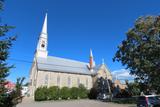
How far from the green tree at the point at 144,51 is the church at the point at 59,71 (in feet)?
68.1

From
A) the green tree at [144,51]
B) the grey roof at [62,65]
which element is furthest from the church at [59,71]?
the green tree at [144,51]

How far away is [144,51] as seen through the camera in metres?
32.3

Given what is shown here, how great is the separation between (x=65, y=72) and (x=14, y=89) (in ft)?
154

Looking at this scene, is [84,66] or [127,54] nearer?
[127,54]

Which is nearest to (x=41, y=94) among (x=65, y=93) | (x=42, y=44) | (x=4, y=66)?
(x=65, y=93)

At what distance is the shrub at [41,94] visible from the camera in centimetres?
4230

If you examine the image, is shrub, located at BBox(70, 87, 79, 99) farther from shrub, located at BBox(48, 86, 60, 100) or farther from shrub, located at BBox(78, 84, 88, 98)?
shrub, located at BBox(48, 86, 60, 100)

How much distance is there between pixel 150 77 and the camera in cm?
3334

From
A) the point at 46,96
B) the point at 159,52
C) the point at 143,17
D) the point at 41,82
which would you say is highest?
the point at 143,17

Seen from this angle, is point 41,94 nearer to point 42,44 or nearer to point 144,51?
point 42,44

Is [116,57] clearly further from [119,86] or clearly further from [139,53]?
[119,86]

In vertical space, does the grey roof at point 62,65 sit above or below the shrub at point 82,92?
above

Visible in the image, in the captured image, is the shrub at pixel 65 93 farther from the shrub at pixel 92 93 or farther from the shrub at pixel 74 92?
the shrub at pixel 92 93

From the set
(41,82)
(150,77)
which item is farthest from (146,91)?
(41,82)
